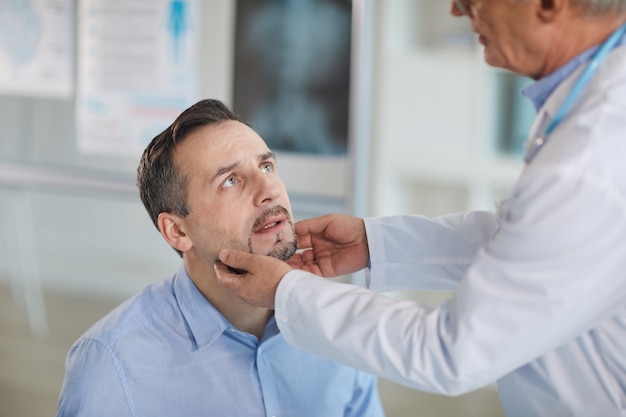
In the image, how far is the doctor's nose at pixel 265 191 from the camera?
1621 mm

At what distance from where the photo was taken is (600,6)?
1104 millimetres

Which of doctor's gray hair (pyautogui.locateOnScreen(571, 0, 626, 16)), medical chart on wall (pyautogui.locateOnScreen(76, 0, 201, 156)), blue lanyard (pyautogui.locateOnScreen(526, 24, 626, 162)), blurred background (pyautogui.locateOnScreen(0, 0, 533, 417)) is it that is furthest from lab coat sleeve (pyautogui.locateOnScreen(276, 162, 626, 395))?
medical chart on wall (pyautogui.locateOnScreen(76, 0, 201, 156))

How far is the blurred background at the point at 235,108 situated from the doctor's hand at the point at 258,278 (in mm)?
1983

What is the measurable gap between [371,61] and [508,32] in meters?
2.21

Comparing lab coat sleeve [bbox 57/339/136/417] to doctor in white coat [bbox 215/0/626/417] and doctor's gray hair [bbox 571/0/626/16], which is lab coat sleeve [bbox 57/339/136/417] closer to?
doctor in white coat [bbox 215/0/626/417]

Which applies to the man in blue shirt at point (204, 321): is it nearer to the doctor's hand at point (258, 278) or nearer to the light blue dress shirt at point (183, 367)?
the light blue dress shirt at point (183, 367)

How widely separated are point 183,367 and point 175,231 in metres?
0.28

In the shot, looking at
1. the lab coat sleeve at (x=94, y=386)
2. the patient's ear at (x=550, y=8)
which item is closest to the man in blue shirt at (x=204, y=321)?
the lab coat sleeve at (x=94, y=386)

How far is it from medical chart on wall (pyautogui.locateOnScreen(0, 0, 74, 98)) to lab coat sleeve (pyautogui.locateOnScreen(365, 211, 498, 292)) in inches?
103

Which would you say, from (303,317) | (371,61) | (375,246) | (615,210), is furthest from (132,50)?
(615,210)

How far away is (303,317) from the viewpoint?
4.00ft

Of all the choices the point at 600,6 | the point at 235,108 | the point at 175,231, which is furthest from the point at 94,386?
the point at 235,108

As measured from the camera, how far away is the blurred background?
3.32 meters

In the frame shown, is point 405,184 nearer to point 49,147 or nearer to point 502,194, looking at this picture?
point 502,194
